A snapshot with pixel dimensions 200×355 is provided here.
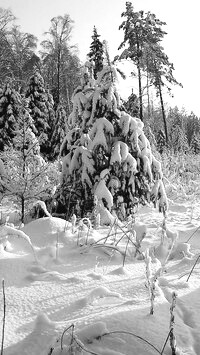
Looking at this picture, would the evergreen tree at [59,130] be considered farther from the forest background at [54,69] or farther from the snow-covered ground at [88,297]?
the snow-covered ground at [88,297]

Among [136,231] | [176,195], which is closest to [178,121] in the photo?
[176,195]

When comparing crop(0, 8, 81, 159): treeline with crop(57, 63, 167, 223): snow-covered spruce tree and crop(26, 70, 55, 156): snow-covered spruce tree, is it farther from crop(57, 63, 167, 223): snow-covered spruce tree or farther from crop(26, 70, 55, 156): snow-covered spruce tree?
crop(57, 63, 167, 223): snow-covered spruce tree

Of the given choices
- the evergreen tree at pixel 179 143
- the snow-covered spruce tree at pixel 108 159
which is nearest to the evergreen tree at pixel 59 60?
the evergreen tree at pixel 179 143

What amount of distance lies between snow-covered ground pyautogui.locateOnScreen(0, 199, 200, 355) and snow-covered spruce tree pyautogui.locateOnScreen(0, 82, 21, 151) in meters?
17.0

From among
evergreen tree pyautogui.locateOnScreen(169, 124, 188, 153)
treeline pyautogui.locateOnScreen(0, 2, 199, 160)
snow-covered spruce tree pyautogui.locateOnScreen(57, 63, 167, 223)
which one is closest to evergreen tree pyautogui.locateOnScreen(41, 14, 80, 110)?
treeline pyautogui.locateOnScreen(0, 2, 199, 160)

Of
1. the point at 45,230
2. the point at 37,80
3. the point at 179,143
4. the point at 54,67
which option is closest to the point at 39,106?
the point at 37,80

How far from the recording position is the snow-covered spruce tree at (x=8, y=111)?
18725 millimetres

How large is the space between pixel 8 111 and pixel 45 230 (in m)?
17.5

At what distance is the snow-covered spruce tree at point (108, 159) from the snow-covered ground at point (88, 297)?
2.23 m

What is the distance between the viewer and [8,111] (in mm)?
18875

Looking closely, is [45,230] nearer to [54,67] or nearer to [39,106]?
[39,106]

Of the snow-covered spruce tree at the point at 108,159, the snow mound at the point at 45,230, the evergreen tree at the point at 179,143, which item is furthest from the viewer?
the evergreen tree at the point at 179,143

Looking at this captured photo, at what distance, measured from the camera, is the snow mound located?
2.65 m

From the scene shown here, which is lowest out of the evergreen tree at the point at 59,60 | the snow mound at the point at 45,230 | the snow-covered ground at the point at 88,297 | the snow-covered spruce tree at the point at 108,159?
the snow-covered ground at the point at 88,297
